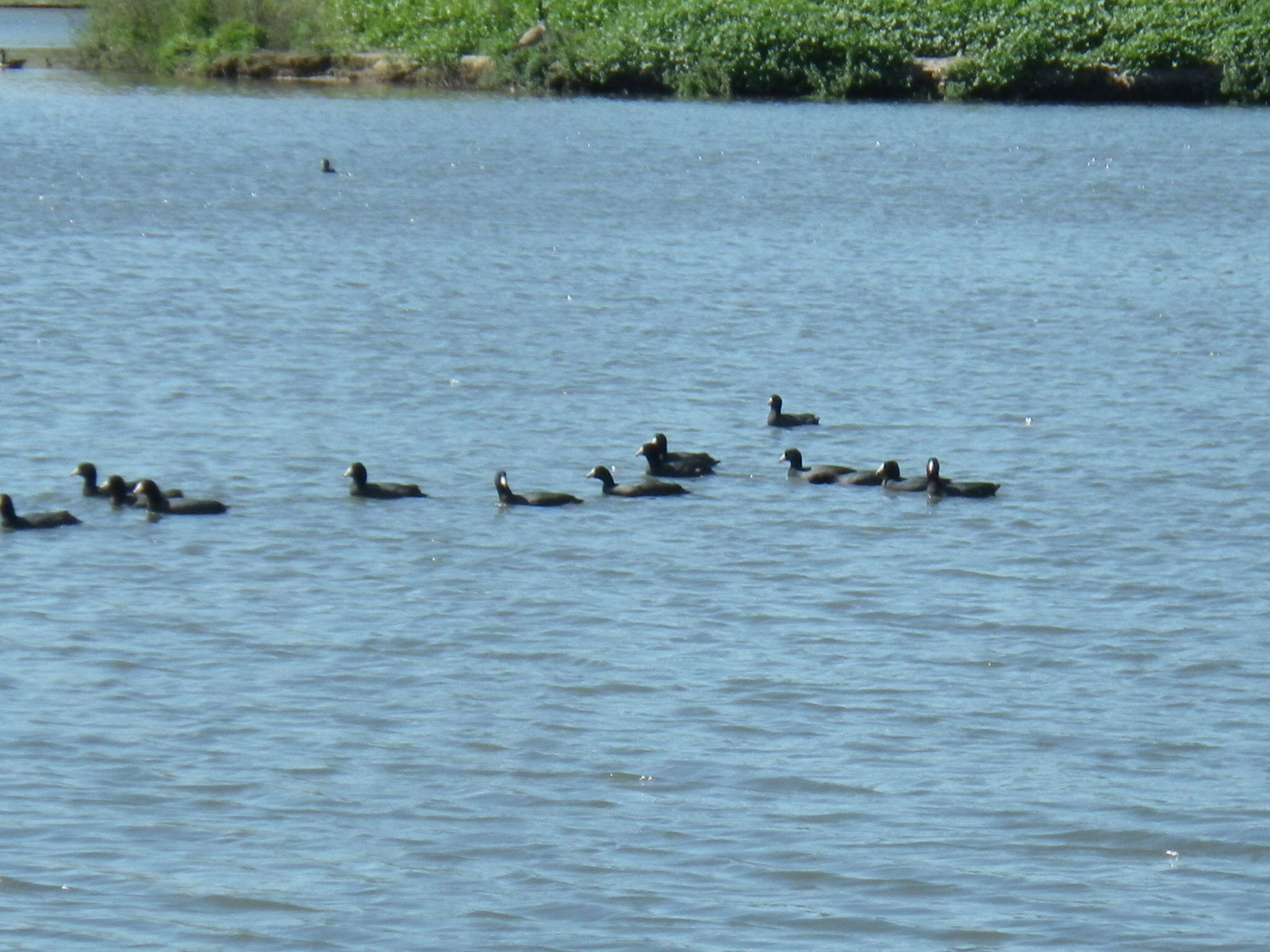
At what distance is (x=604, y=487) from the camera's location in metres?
16.2

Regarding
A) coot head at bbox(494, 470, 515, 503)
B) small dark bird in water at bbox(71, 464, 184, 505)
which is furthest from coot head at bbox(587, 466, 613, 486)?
small dark bird in water at bbox(71, 464, 184, 505)

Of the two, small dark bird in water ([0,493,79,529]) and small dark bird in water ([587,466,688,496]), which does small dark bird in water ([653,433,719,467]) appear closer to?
small dark bird in water ([587,466,688,496])

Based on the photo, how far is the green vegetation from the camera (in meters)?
60.4

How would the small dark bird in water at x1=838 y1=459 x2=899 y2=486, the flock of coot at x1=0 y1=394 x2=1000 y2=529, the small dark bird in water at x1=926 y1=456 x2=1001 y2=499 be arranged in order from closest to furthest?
the flock of coot at x1=0 y1=394 x2=1000 y2=529, the small dark bird in water at x1=926 y1=456 x2=1001 y2=499, the small dark bird in water at x1=838 y1=459 x2=899 y2=486

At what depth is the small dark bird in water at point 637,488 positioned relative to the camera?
1606cm

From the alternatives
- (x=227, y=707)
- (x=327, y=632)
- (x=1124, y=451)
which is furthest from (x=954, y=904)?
(x=1124, y=451)

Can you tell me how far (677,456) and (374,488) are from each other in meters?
2.48

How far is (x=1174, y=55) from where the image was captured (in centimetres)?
6050

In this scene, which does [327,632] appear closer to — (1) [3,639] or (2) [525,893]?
(1) [3,639]

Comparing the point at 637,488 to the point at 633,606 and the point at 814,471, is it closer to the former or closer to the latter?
the point at 814,471

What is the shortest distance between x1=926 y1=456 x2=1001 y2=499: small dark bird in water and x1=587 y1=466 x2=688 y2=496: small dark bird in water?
74.0 inches

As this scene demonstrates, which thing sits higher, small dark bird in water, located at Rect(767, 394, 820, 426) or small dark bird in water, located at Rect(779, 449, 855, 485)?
small dark bird in water, located at Rect(767, 394, 820, 426)

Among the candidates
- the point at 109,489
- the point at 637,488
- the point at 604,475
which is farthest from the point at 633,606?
the point at 109,489

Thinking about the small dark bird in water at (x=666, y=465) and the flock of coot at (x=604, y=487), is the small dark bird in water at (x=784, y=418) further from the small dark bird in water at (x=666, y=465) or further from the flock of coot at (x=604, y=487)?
the small dark bird in water at (x=666, y=465)
